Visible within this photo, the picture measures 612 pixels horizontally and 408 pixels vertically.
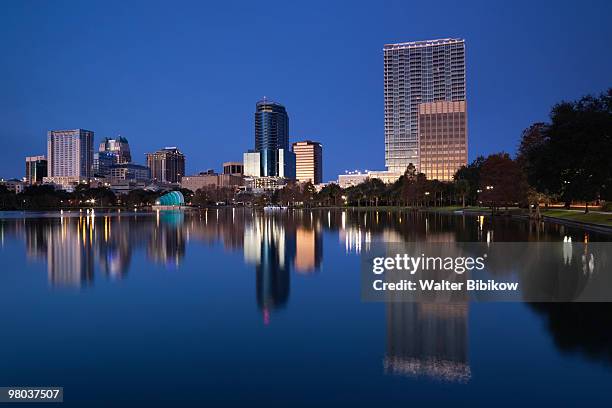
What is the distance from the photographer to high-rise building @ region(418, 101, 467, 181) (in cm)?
16938

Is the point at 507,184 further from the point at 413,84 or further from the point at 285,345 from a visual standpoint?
the point at 413,84

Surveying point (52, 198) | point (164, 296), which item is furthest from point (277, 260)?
point (52, 198)

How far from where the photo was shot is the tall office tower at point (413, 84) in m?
177

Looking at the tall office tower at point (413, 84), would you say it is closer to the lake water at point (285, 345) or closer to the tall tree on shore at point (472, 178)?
the tall tree on shore at point (472, 178)

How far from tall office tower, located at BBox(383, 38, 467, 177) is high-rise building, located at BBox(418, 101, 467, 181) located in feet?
17.2

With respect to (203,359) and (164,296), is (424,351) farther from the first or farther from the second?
(164,296)

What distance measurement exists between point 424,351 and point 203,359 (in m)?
3.55

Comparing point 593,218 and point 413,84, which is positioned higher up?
point 413,84

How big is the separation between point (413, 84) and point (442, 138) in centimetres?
2471

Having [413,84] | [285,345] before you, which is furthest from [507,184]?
[413,84]

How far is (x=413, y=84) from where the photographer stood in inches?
7146

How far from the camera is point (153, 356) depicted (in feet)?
26.3

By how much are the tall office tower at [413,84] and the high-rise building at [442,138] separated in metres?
5.26

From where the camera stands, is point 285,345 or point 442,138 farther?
point 442,138
